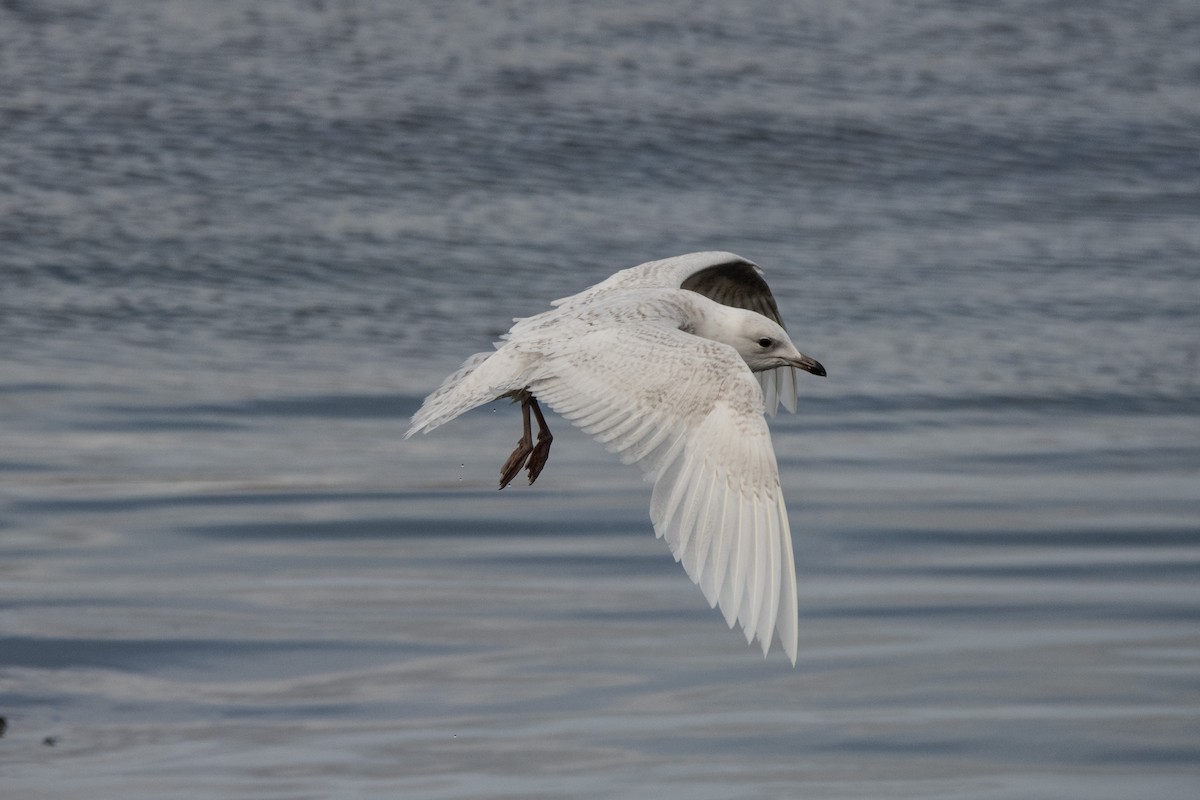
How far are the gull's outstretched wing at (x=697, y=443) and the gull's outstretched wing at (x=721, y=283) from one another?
1.29m

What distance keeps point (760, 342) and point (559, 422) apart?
5.01 metres

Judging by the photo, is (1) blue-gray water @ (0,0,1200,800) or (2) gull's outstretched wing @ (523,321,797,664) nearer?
(2) gull's outstretched wing @ (523,321,797,664)

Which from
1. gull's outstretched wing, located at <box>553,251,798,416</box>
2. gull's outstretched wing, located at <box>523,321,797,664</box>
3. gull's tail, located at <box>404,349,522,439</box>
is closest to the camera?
gull's outstretched wing, located at <box>523,321,797,664</box>

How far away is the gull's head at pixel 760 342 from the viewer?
8.02m

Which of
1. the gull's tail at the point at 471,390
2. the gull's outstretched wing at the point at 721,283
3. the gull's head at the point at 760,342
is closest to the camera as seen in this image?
the gull's tail at the point at 471,390

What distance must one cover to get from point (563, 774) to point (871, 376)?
5.65 m

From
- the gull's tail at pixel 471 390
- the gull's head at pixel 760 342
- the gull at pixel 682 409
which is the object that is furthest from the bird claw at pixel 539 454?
the gull's head at pixel 760 342

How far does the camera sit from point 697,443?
6805 mm

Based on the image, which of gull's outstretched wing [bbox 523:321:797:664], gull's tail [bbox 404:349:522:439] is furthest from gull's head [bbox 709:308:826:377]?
gull's tail [bbox 404:349:522:439]

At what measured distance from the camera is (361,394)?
536 inches

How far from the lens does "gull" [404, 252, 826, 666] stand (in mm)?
6441

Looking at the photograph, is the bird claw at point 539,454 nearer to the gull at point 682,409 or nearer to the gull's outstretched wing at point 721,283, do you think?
the gull at point 682,409

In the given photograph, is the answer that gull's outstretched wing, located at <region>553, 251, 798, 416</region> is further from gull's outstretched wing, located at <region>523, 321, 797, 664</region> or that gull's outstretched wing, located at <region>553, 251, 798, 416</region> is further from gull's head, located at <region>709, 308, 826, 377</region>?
gull's outstretched wing, located at <region>523, 321, 797, 664</region>

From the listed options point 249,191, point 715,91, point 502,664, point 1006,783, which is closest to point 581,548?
point 502,664
